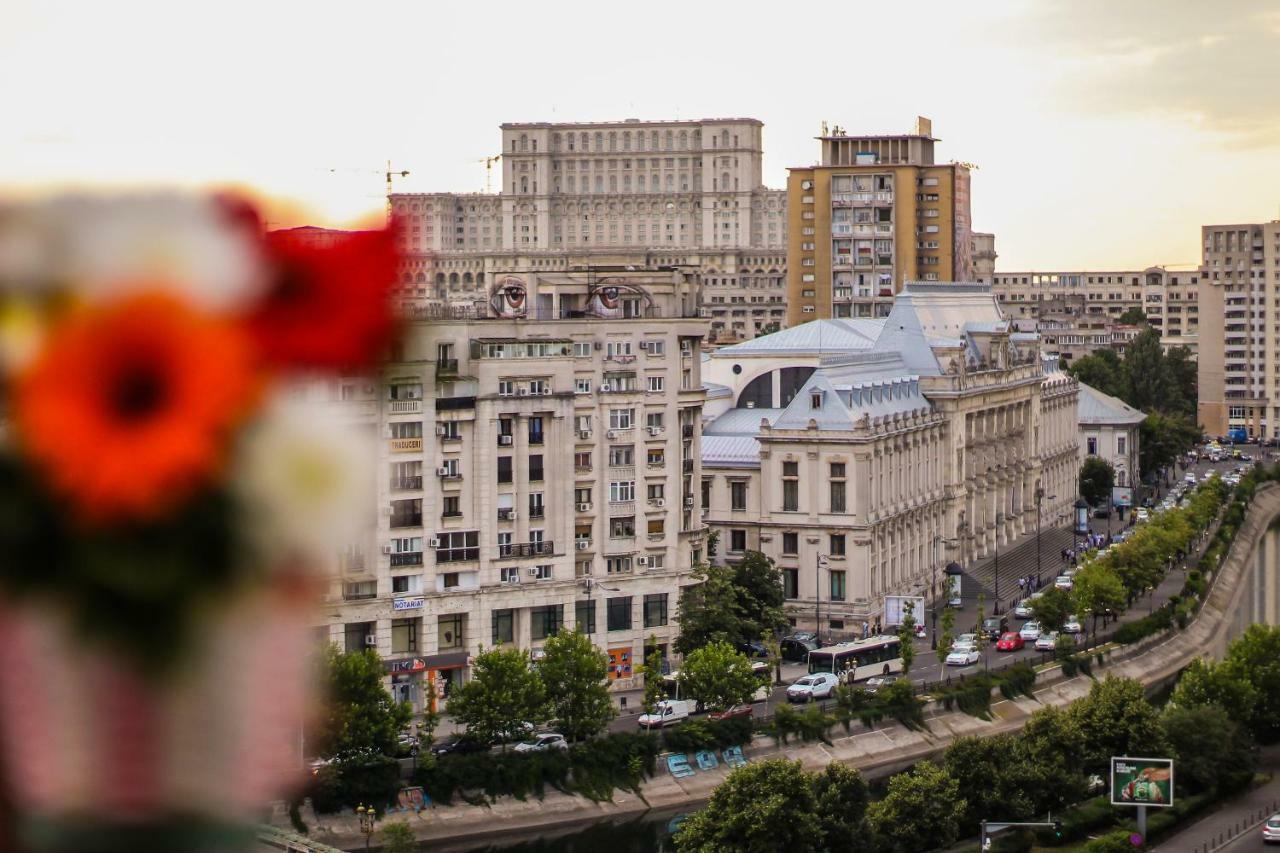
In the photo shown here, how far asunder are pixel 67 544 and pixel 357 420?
1.53 ft

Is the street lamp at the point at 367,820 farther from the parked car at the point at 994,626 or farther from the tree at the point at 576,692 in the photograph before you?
the parked car at the point at 994,626

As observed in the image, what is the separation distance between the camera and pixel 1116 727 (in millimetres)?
69000

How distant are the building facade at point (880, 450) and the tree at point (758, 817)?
112ft

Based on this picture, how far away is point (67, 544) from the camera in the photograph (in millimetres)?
2453

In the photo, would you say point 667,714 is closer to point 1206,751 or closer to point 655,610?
point 655,610

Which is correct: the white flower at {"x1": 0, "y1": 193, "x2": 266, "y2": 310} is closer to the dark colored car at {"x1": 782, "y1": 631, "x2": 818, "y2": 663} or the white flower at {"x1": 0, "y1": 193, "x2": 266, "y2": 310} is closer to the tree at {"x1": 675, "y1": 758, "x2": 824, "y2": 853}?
the tree at {"x1": 675, "y1": 758, "x2": 824, "y2": 853}

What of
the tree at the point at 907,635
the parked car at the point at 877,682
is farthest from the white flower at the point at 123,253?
the tree at the point at 907,635

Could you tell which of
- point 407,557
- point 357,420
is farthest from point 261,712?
point 407,557

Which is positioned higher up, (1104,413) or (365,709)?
(1104,413)

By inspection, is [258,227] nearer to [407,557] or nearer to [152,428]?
[152,428]

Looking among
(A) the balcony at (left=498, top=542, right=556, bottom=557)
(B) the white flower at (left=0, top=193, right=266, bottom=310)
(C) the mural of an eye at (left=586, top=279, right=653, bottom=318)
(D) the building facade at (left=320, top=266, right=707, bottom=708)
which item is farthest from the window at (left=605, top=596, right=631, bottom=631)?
(B) the white flower at (left=0, top=193, right=266, bottom=310)

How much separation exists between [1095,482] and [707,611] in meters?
72.3

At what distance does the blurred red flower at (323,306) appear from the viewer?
255 centimetres

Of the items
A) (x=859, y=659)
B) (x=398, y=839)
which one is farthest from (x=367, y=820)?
(x=859, y=659)
